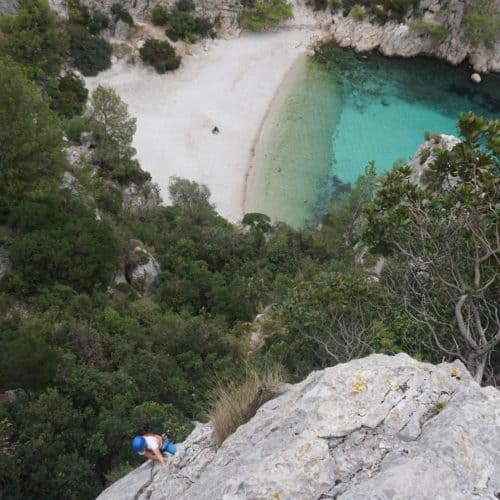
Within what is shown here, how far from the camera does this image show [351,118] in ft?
138

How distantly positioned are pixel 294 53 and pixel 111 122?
26.1 meters

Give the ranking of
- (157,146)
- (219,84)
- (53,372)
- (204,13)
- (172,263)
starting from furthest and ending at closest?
(204,13) < (219,84) < (157,146) < (172,263) < (53,372)

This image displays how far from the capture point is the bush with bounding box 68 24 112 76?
4112 cm

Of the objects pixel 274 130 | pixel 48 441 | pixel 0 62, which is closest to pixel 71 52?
pixel 274 130

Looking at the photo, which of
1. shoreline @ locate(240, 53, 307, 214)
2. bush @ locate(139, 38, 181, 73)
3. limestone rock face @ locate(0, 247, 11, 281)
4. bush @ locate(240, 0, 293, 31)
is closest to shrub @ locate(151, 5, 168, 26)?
bush @ locate(139, 38, 181, 73)

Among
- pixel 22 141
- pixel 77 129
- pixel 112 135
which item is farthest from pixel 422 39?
pixel 22 141

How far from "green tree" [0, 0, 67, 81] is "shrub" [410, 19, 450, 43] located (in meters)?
35.4

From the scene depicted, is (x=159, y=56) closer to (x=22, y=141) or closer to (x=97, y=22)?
(x=97, y=22)

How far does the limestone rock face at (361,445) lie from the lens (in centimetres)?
602

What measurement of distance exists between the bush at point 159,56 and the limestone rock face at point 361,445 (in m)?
40.4

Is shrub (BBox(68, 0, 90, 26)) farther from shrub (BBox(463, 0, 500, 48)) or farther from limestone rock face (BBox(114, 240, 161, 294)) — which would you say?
shrub (BBox(463, 0, 500, 48))

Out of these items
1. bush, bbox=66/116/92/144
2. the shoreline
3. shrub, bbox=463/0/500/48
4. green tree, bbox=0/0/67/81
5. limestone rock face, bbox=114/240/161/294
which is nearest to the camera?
limestone rock face, bbox=114/240/161/294

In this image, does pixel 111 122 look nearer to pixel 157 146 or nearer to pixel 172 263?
pixel 157 146

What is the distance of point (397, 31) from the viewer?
50969 mm
